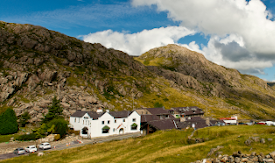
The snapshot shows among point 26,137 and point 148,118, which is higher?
point 148,118

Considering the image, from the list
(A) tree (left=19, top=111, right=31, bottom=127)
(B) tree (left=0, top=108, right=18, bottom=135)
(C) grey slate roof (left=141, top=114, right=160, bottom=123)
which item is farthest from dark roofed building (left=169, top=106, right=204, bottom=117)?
(B) tree (left=0, top=108, right=18, bottom=135)

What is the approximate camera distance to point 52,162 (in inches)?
1454

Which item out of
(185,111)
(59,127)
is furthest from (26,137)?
(185,111)

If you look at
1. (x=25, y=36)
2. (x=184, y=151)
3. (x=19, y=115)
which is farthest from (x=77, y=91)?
(x=184, y=151)

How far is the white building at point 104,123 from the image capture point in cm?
7414

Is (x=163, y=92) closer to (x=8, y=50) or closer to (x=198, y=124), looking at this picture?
(x=198, y=124)

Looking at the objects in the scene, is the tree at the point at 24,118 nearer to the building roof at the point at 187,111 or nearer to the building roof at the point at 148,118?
the building roof at the point at 148,118

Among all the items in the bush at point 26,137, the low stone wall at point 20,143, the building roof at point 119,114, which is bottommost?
the low stone wall at point 20,143

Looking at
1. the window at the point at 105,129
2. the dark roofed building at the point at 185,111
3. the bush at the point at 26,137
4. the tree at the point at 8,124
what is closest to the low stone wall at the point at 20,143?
the bush at the point at 26,137

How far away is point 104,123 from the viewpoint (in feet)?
250

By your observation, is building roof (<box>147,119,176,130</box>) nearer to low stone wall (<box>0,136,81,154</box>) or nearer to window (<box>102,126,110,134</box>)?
window (<box>102,126,110,134</box>)

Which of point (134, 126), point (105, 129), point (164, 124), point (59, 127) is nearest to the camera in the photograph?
point (59, 127)

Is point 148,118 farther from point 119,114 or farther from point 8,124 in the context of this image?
point 8,124

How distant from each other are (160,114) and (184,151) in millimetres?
72628
